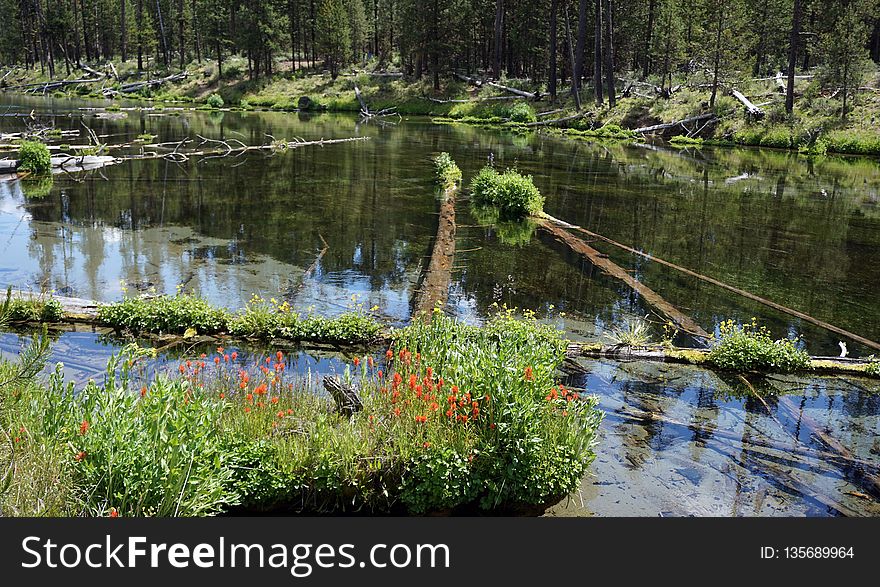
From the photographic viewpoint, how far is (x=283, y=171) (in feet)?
110

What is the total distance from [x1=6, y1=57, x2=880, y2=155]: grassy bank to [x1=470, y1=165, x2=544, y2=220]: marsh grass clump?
28.5 meters

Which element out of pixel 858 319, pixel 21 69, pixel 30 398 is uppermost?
pixel 21 69

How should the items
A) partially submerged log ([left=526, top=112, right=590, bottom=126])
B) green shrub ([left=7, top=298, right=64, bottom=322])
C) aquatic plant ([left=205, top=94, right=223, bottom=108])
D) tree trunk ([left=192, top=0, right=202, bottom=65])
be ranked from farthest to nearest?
tree trunk ([left=192, top=0, right=202, bottom=65])
aquatic plant ([left=205, top=94, right=223, bottom=108])
partially submerged log ([left=526, top=112, right=590, bottom=126])
green shrub ([left=7, top=298, right=64, bottom=322])

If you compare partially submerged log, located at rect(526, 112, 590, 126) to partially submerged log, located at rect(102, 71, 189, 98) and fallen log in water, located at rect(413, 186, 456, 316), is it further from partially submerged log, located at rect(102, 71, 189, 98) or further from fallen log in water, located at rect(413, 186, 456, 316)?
partially submerged log, located at rect(102, 71, 189, 98)

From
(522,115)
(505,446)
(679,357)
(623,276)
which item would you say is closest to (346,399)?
(505,446)

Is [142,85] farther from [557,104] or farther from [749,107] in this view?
[749,107]

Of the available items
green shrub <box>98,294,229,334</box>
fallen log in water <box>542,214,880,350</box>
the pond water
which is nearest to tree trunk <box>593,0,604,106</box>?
the pond water

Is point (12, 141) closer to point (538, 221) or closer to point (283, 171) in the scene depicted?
point (283, 171)

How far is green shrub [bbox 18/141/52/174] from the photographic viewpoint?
30469 millimetres

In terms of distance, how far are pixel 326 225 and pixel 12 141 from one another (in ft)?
76.9

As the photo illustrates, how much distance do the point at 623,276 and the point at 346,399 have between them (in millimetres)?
10538

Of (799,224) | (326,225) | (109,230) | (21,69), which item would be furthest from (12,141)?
(21,69)

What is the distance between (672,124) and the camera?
2158 inches

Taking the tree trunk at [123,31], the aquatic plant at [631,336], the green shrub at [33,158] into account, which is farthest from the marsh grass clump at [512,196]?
the tree trunk at [123,31]
